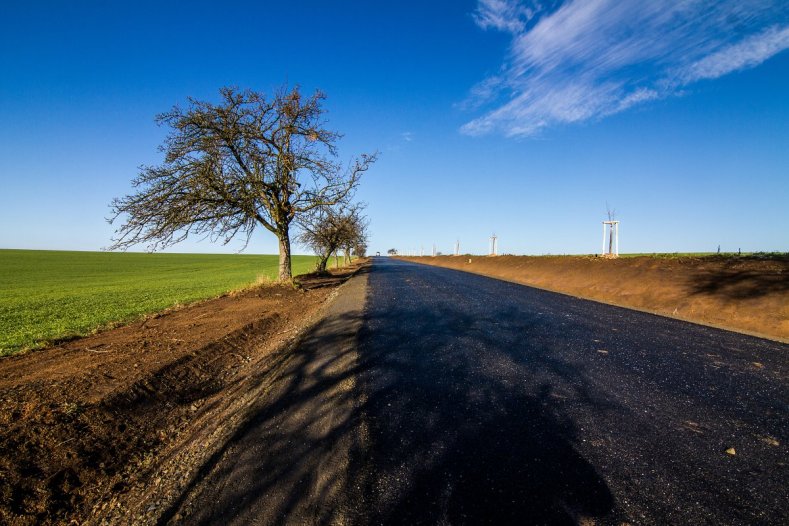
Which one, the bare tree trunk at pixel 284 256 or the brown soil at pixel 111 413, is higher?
the bare tree trunk at pixel 284 256

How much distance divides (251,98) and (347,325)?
12.4 metres

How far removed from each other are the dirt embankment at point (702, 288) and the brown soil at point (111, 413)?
10971 mm

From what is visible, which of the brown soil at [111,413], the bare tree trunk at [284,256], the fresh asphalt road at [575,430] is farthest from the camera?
the bare tree trunk at [284,256]

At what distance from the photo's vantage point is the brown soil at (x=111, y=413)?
3162mm

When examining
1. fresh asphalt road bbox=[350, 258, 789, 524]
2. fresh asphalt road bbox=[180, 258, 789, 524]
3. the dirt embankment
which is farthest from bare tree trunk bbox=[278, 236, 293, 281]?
the dirt embankment

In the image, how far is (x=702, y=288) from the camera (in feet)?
36.9

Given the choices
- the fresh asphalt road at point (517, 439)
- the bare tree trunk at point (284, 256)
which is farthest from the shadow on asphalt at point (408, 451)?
the bare tree trunk at point (284, 256)

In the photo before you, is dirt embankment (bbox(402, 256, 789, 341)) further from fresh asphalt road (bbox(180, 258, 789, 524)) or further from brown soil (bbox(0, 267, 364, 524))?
brown soil (bbox(0, 267, 364, 524))

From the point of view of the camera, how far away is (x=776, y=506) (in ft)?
7.94

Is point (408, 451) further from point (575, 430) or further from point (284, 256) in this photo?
point (284, 256)

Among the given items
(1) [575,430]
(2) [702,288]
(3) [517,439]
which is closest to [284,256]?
(3) [517,439]

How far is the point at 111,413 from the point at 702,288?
49.1 feet

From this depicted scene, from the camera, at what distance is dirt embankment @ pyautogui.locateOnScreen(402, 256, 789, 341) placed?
874cm

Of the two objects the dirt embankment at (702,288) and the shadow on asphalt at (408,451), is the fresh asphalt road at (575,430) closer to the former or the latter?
the shadow on asphalt at (408,451)
